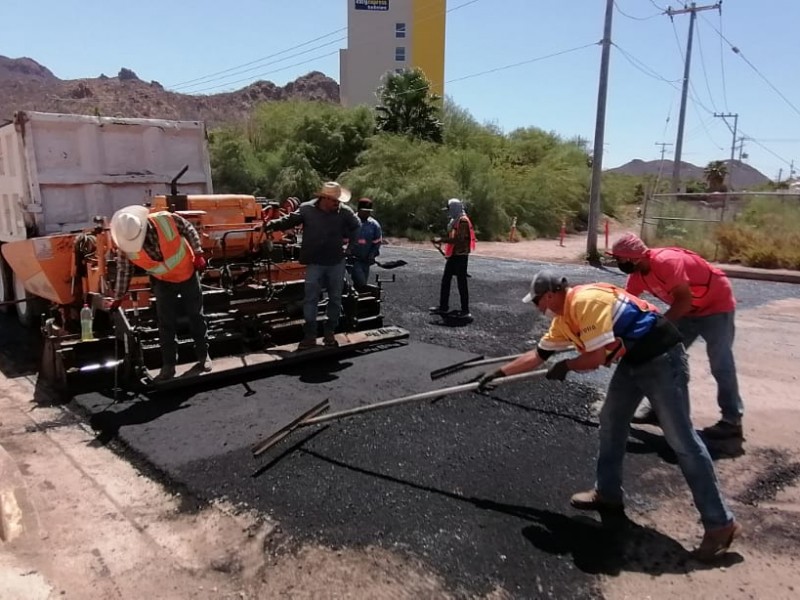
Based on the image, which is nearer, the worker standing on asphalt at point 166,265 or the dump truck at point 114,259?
the worker standing on asphalt at point 166,265

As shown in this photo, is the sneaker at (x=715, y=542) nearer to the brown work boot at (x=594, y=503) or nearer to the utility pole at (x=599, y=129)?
the brown work boot at (x=594, y=503)

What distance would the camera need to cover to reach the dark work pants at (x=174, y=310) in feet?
16.3

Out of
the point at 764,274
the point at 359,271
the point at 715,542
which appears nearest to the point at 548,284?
the point at 715,542

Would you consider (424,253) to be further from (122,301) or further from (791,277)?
(122,301)

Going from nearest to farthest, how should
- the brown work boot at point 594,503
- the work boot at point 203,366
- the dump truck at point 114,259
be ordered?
the brown work boot at point 594,503, the work boot at point 203,366, the dump truck at point 114,259

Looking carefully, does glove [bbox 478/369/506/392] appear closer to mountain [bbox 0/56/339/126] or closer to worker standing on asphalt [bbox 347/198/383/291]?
worker standing on asphalt [bbox 347/198/383/291]

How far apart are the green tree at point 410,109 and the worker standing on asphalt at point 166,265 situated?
2104 centimetres

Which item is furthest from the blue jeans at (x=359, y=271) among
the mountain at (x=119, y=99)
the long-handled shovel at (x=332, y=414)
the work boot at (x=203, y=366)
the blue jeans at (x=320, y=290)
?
the mountain at (x=119, y=99)

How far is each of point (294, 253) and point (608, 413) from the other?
4.49 m

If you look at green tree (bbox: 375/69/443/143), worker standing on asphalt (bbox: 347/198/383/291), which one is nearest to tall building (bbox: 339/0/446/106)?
green tree (bbox: 375/69/443/143)

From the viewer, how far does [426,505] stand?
345 centimetres

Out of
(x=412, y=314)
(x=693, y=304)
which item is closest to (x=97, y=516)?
(x=693, y=304)

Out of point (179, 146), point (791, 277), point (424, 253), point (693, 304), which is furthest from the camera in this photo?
point (424, 253)

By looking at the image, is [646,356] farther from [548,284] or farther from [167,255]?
[167,255]
